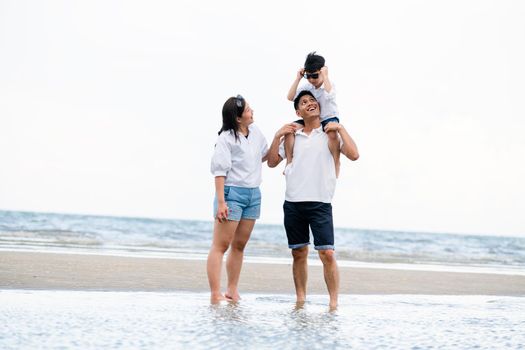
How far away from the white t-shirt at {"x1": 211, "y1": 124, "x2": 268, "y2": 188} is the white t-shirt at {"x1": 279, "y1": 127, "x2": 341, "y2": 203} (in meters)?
0.32

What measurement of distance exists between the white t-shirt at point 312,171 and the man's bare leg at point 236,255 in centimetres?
45

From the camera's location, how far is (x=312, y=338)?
12.1ft

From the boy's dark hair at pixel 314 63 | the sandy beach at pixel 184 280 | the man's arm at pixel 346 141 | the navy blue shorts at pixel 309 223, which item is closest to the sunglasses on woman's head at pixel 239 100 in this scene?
the boy's dark hair at pixel 314 63

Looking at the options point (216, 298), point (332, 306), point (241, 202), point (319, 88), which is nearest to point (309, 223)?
point (241, 202)

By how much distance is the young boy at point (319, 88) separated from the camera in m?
5.44

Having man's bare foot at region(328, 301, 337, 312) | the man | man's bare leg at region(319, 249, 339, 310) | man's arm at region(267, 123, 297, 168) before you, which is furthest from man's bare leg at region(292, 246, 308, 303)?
man's arm at region(267, 123, 297, 168)

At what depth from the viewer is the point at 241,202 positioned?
5660 mm

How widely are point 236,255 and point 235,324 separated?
182 cm

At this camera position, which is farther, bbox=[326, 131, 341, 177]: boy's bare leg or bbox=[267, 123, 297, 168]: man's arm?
bbox=[267, 123, 297, 168]: man's arm

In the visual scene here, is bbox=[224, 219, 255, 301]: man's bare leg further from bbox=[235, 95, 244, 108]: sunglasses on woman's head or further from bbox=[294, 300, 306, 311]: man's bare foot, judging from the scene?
bbox=[235, 95, 244, 108]: sunglasses on woman's head

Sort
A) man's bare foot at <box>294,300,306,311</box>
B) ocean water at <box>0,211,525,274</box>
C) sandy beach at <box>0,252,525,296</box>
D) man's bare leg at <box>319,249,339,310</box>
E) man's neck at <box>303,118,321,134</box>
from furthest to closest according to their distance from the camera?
ocean water at <box>0,211,525,274</box>
sandy beach at <box>0,252,525,296</box>
man's neck at <box>303,118,321,134</box>
man's bare leg at <box>319,249,339,310</box>
man's bare foot at <box>294,300,306,311</box>

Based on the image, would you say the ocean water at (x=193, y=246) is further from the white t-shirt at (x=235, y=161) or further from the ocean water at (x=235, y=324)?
the ocean water at (x=235, y=324)

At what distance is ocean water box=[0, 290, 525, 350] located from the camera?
3.47 m

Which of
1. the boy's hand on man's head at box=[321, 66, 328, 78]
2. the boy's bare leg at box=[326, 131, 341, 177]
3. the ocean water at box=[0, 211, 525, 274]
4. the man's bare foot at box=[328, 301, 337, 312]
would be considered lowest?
the ocean water at box=[0, 211, 525, 274]
